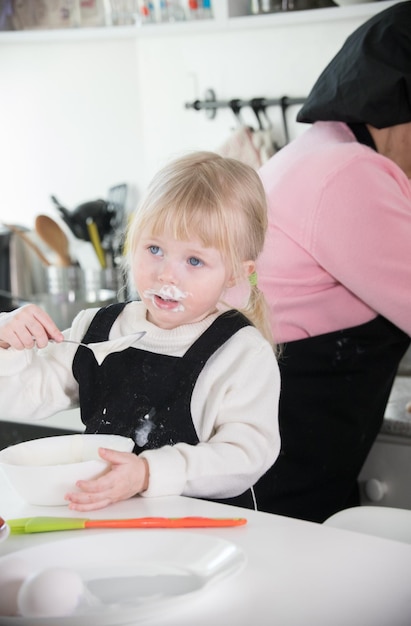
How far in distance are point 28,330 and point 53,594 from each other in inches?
15.7

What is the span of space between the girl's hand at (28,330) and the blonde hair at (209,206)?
0.52 feet

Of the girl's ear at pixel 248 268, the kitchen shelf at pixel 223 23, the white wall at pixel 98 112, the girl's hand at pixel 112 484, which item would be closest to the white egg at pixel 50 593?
the girl's hand at pixel 112 484

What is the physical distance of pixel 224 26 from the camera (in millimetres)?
2273

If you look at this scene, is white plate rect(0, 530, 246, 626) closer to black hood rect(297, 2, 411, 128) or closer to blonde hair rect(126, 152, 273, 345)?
blonde hair rect(126, 152, 273, 345)

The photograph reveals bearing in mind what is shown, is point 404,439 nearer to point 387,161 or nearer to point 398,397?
point 398,397

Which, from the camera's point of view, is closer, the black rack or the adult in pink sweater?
the adult in pink sweater

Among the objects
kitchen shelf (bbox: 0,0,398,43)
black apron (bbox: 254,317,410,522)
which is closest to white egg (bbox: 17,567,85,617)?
black apron (bbox: 254,317,410,522)

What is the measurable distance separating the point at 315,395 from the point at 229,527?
2.23 feet

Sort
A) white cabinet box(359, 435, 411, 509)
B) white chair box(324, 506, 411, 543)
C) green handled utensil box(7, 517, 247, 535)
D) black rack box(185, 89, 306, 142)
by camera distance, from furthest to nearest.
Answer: black rack box(185, 89, 306, 142) < white cabinet box(359, 435, 411, 509) < white chair box(324, 506, 411, 543) < green handled utensil box(7, 517, 247, 535)

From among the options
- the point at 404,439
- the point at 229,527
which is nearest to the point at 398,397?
the point at 404,439

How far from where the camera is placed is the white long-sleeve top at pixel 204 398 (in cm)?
106

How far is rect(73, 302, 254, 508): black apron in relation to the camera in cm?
115

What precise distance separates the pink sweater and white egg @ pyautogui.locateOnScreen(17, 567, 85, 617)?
770mm

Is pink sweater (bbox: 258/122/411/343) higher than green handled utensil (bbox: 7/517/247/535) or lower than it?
higher
